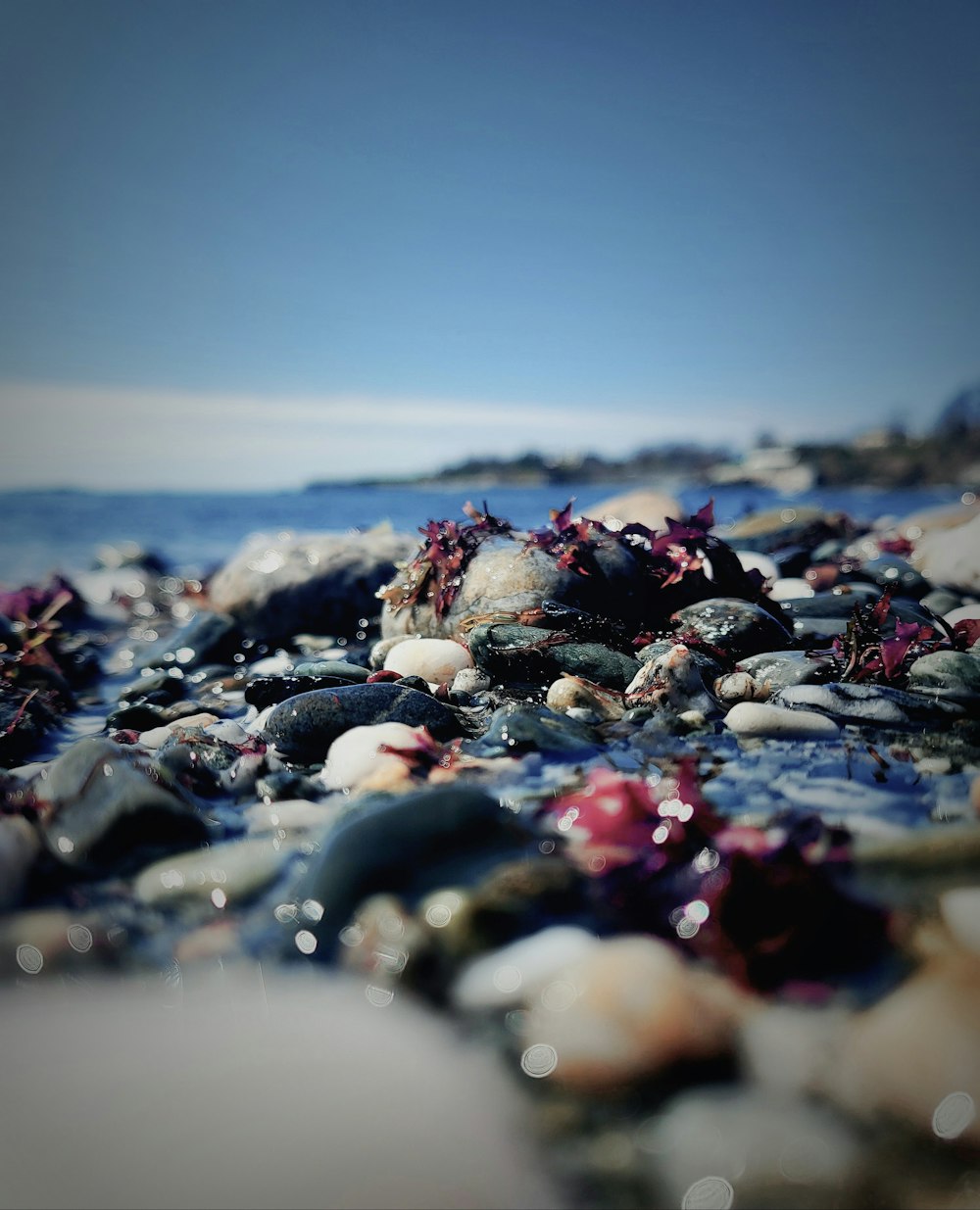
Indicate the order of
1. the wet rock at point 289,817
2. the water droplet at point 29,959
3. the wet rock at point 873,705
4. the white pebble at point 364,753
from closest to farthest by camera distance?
the water droplet at point 29,959, the wet rock at point 289,817, the white pebble at point 364,753, the wet rock at point 873,705

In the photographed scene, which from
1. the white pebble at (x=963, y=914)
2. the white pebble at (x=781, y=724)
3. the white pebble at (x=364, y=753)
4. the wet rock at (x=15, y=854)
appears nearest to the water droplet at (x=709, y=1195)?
the white pebble at (x=963, y=914)

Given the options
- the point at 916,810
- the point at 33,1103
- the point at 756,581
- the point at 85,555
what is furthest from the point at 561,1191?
the point at 85,555

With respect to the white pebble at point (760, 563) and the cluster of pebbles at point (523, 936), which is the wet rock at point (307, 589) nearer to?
the cluster of pebbles at point (523, 936)

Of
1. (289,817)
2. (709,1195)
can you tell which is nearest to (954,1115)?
(709,1195)

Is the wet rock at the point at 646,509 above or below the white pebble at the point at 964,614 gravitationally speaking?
above

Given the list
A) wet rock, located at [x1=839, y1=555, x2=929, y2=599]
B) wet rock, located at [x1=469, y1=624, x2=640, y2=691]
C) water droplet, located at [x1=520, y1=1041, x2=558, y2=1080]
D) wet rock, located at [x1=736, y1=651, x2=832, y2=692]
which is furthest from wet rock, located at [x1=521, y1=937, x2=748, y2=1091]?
wet rock, located at [x1=839, y1=555, x2=929, y2=599]

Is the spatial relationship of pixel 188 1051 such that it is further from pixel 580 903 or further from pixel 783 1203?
pixel 783 1203
